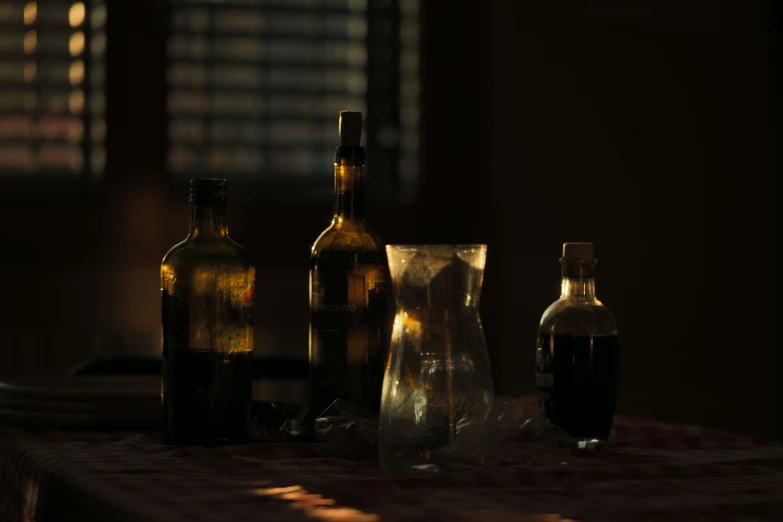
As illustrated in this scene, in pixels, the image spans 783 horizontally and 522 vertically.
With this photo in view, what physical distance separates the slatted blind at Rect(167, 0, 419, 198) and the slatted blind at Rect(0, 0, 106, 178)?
22cm

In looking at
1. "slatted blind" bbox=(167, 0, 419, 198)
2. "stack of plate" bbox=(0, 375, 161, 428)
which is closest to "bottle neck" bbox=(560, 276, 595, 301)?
"stack of plate" bbox=(0, 375, 161, 428)

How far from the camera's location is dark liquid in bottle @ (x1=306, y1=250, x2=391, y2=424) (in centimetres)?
101

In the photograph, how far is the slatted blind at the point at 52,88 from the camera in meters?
3.03

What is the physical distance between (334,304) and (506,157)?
247 centimetres

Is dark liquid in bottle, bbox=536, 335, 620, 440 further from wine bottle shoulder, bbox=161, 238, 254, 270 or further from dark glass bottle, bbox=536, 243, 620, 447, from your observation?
wine bottle shoulder, bbox=161, 238, 254, 270

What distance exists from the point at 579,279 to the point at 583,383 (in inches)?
4.0

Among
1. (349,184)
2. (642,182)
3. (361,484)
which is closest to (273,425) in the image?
(349,184)

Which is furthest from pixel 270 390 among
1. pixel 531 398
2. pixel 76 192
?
pixel 531 398

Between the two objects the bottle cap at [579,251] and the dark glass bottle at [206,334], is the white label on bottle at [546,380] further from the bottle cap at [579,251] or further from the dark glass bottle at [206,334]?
the dark glass bottle at [206,334]

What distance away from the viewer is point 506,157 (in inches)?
135

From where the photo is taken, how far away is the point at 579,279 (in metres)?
1.03

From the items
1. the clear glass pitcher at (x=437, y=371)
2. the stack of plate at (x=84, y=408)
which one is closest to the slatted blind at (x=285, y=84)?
the stack of plate at (x=84, y=408)

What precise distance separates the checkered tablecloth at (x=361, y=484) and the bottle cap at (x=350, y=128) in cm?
29

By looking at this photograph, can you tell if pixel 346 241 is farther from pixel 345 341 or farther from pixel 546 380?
pixel 546 380
